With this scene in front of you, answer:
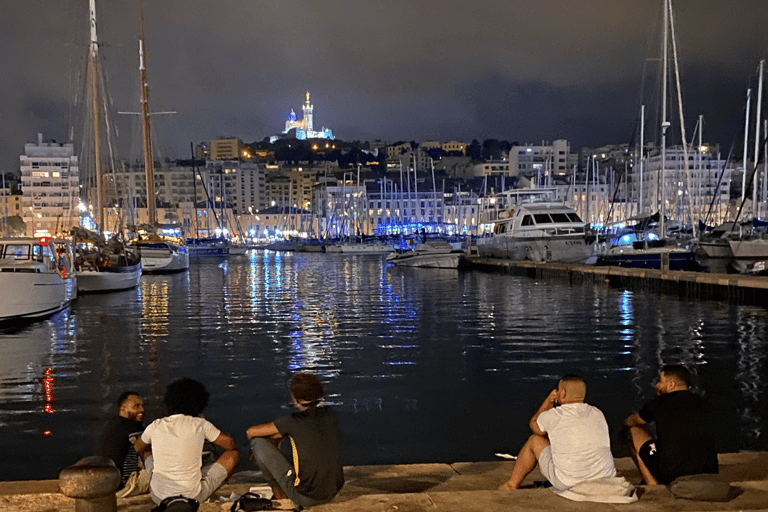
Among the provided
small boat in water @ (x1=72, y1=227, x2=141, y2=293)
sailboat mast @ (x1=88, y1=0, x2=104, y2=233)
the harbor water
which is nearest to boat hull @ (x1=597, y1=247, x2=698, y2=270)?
the harbor water

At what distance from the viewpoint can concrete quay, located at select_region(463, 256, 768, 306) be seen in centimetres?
2781

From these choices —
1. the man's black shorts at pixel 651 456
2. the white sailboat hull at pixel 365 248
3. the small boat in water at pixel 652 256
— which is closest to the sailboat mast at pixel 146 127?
the small boat in water at pixel 652 256

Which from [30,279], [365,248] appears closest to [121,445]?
[30,279]

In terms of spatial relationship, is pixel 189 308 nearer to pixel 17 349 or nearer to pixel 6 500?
pixel 17 349

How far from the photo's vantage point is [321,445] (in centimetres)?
598

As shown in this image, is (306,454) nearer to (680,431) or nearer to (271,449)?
(271,449)

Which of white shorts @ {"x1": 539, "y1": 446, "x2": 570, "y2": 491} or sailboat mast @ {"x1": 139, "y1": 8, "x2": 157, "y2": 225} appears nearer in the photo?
white shorts @ {"x1": 539, "y1": 446, "x2": 570, "y2": 491}

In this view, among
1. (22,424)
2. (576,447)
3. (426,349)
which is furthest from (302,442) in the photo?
(426,349)

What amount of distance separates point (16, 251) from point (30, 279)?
166 cm

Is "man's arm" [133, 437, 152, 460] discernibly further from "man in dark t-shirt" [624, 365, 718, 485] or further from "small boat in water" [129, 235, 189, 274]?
"small boat in water" [129, 235, 189, 274]

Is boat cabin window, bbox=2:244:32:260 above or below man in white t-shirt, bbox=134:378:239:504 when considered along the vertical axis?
above

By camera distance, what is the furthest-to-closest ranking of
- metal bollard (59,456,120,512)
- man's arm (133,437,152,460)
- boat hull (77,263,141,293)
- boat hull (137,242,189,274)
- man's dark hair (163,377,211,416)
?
boat hull (137,242,189,274) < boat hull (77,263,141,293) < man's arm (133,437,152,460) < man's dark hair (163,377,211,416) < metal bollard (59,456,120,512)

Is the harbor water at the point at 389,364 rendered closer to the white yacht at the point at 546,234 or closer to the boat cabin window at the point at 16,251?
the boat cabin window at the point at 16,251

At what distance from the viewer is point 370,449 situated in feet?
31.9
